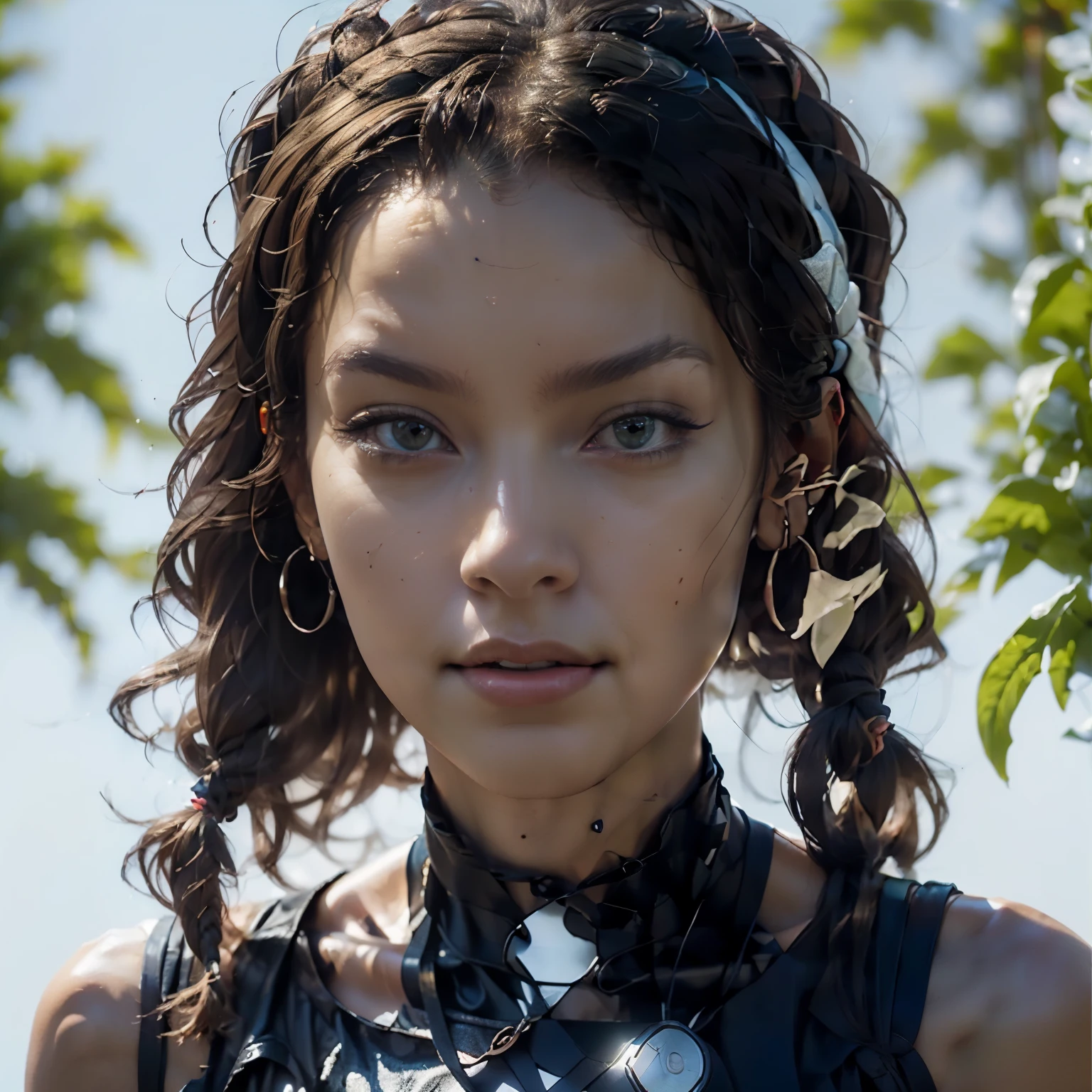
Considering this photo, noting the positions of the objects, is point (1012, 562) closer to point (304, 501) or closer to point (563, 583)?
point (563, 583)

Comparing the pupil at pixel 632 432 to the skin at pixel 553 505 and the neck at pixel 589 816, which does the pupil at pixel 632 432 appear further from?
the neck at pixel 589 816

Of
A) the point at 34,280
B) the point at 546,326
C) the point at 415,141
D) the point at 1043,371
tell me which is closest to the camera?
the point at 546,326

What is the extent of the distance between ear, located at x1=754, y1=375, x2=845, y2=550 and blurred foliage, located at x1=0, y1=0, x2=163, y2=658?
2.27 m

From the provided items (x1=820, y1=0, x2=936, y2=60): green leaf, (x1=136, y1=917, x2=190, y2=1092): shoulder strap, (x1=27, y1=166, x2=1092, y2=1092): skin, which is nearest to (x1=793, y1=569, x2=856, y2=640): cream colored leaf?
(x1=27, y1=166, x2=1092, y2=1092): skin

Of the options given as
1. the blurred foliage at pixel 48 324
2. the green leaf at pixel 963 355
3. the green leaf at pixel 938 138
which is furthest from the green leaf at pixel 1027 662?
the blurred foliage at pixel 48 324

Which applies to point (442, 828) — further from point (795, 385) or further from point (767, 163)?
point (767, 163)

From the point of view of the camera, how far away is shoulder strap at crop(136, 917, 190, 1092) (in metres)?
1.69

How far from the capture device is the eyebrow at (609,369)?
53.6 inches

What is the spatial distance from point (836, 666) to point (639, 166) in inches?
25.2

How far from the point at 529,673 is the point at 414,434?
0.92 feet

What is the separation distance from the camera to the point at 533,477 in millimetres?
1363

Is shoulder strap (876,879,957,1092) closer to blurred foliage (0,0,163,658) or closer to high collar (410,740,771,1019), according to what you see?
high collar (410,740,771,1019)

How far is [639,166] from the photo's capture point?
1420 mm

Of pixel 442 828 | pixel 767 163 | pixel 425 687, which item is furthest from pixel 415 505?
pixel 767 163
